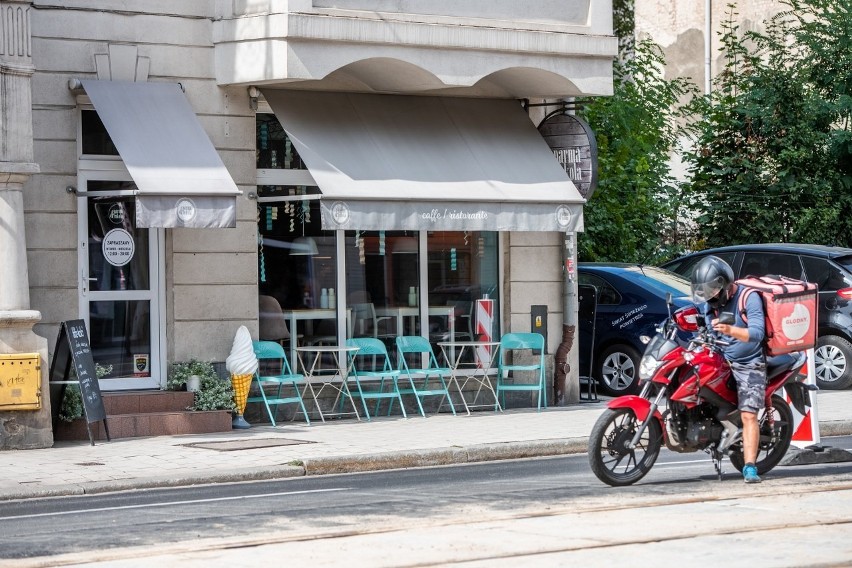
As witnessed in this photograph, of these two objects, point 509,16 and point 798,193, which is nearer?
point 509,16

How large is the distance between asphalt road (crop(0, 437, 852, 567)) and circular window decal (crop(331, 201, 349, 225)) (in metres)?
3.55

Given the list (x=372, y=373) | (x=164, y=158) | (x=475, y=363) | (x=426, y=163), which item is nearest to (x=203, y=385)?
Answer: (x=372, y=373)

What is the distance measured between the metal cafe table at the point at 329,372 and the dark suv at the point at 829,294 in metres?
6.23

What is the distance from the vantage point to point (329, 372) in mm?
16703

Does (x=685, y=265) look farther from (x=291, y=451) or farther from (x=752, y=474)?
(x=752, y=474)

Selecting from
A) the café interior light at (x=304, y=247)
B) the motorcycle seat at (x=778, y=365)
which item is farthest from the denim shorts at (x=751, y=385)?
the café interior light at (x=304, y=247)

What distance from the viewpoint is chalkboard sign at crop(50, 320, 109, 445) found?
14.2 metres

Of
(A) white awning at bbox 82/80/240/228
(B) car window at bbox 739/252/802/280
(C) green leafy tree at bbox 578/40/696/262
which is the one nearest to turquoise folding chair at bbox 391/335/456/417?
(A) white awning at bbox 82/80/240/228

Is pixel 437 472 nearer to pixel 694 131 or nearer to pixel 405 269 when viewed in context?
pixel 405 269

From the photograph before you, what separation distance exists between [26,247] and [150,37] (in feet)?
8.73

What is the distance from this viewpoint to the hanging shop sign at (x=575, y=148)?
1755 centimetres

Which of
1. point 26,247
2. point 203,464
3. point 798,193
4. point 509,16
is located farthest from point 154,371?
point 798,193

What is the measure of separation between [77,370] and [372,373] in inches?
147

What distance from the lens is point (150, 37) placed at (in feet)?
51.0
